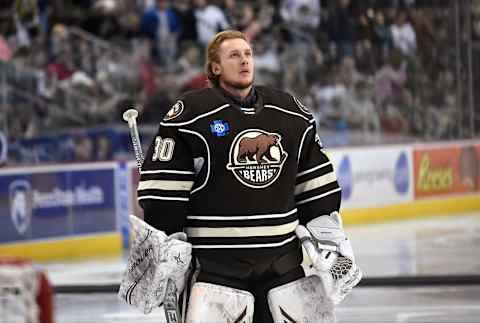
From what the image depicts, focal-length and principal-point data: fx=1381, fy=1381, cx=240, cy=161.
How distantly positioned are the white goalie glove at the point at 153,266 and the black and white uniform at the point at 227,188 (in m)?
0.07

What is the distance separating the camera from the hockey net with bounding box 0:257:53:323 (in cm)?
399

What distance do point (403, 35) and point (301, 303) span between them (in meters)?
15.1

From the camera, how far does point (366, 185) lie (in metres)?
19.2

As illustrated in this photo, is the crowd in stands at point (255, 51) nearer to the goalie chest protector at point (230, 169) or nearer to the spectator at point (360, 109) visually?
the spectator at point (360, 109)

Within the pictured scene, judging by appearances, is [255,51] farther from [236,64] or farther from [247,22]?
[236,64]

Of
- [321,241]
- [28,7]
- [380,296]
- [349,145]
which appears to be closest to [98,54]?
[28,7]

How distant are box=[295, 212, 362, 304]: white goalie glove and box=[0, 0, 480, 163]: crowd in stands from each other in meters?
10.4

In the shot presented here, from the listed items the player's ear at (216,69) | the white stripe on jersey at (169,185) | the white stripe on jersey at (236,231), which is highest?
the player's ear at (216,69)

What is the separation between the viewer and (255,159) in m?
5.49

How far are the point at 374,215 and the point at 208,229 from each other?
1399cm

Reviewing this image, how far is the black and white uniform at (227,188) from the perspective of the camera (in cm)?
547


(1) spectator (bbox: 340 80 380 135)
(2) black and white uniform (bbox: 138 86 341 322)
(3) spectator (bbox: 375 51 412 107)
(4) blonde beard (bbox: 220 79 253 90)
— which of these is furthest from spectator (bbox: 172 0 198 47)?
(2) black and white uniform (bbox: 138 86 341 322)

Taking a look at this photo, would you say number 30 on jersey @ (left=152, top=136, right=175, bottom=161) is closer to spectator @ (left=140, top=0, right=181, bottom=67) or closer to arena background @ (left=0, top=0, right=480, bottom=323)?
arena background @ (left=0, top=0, right=480, bottom=323)

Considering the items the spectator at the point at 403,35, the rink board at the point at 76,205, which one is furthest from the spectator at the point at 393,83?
the rink board at the point at 76,205
